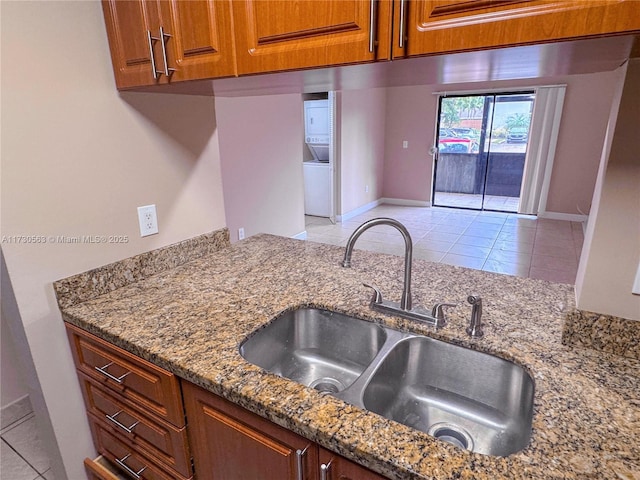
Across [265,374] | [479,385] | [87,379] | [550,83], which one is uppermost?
[550,83]

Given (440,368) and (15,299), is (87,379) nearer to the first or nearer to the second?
(15,299)

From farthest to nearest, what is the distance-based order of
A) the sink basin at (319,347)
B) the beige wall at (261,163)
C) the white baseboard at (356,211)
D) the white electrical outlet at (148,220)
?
the white baseboard at (356,211)
the beige wall at (261,163)
the white electrical outlet at (148,220)
the sink basin at (319,347)

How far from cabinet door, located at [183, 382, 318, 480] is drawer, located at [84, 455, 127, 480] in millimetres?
514

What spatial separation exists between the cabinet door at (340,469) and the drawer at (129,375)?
0.47 meters

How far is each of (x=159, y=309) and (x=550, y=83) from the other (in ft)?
20.2

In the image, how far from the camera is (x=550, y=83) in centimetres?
528

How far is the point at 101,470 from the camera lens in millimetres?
1384

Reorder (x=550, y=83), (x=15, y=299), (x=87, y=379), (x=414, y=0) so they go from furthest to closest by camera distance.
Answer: (x=550, y=83) → (x=87, y=379) → (x=15, y=299) → (x=414, y=0)

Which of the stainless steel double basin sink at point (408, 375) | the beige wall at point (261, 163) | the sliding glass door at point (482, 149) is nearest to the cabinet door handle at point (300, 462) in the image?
the stainless steel double basin sink at point (408, 375)

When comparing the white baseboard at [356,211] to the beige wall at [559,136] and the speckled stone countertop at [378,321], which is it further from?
the speckled stone countertop at [378,321]

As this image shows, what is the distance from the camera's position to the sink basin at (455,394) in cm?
95

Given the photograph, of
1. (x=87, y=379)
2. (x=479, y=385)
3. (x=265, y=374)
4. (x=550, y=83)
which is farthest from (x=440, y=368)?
(x=550, y=83)

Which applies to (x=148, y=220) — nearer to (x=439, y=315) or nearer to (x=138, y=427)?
(x=138, y=427)

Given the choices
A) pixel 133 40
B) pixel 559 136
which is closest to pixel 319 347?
pixel 133 40
